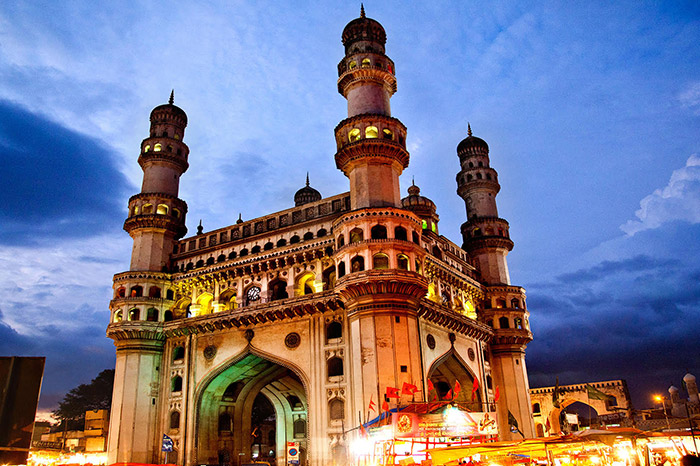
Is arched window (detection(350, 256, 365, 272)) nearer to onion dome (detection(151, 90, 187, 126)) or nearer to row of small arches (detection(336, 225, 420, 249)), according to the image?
row of small arches (detection(336, 225, 420, 249))

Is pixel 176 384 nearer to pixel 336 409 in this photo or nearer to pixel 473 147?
pixel 336 409

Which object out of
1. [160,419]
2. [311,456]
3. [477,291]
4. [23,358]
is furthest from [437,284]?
[23,358]

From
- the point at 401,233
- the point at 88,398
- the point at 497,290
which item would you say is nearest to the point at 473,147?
the point at 497,290

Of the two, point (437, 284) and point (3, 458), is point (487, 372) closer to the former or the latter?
point (437, 284)

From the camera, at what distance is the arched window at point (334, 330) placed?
3431 centimetres

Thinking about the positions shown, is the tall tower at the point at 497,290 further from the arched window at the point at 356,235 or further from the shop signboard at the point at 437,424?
the arched window at the point at 356,235

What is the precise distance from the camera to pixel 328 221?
3728 centimetres

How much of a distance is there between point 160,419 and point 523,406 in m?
27.0

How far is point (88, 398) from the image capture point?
75.0m

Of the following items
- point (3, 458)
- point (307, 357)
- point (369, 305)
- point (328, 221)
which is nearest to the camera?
point (3, 458)

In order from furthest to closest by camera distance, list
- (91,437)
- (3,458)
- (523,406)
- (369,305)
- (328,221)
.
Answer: (91,437) → (523,406) → (328,221) → (369,305) → (3,458)

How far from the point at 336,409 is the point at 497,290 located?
19.8m

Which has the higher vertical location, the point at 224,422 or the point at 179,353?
the point at 179,353

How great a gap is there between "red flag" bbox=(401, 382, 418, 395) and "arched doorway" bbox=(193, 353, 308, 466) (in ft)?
30.6
